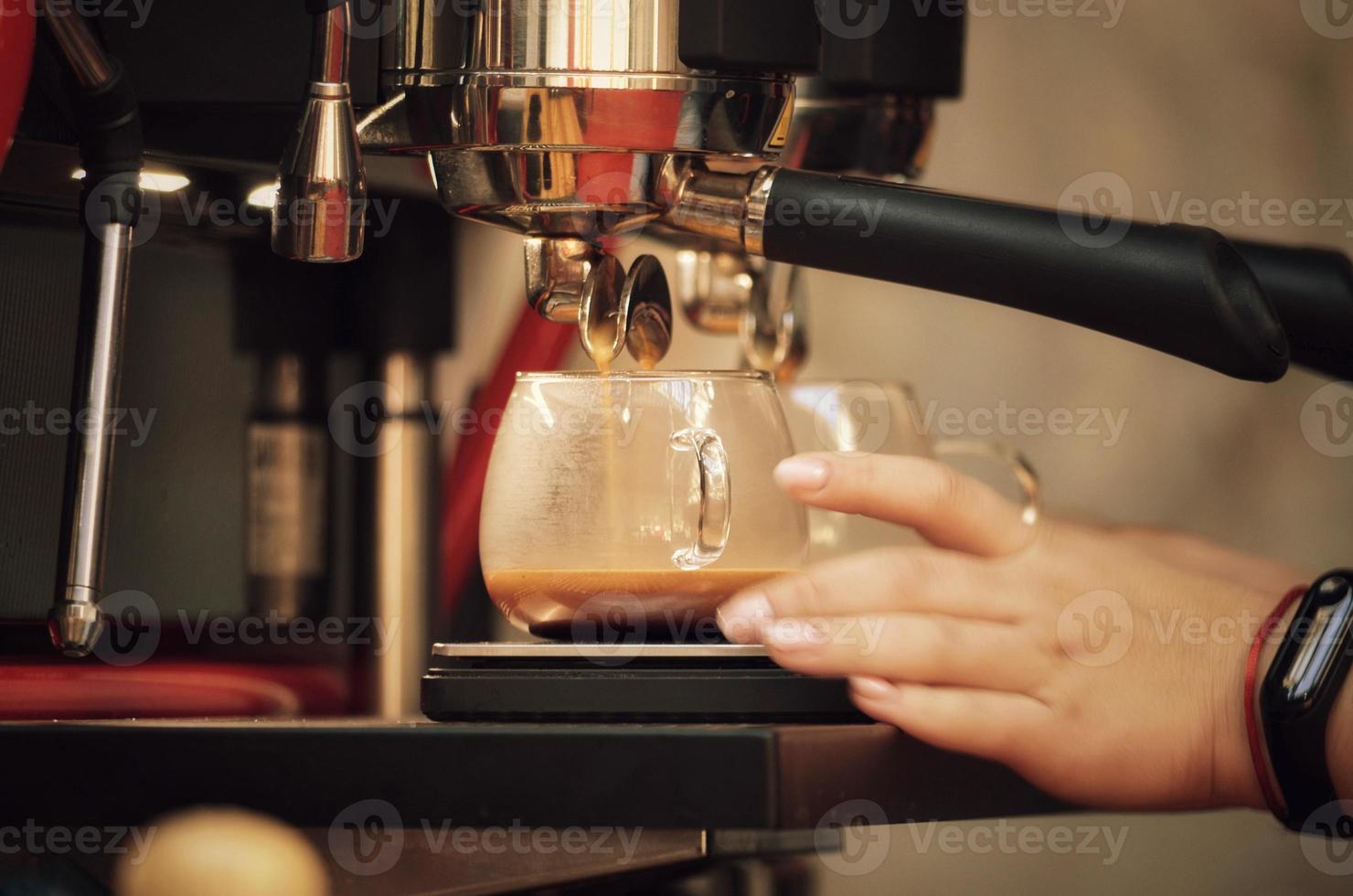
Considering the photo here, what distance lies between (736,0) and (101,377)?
242mm

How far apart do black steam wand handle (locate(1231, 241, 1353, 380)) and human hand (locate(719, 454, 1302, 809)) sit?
→ 11 centimetres

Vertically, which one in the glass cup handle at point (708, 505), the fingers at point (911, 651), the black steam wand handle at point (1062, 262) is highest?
the black steam wand handle at point (1062, 262)

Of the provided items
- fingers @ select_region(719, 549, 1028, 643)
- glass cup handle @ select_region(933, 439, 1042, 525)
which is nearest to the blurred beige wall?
glass cup handle @ select_region(933, 439, 1042, 525)

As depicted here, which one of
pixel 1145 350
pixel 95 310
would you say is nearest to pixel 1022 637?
pixel 95 310

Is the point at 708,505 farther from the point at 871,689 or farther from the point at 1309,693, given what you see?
the point at 1309,693

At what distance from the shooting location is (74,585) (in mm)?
525

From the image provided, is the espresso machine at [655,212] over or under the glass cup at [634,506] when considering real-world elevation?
over

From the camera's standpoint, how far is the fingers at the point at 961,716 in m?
0.48

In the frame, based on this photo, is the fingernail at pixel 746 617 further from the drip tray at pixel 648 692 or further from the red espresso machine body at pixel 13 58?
the red espresso machine body at pixel 13 58

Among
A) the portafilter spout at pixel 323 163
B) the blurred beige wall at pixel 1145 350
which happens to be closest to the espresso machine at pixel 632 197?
the portafilter spout at pixel 323 163

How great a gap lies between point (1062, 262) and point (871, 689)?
15 cm

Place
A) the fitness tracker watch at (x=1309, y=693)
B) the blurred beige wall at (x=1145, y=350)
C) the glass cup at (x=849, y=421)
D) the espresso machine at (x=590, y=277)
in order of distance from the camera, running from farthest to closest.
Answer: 1. the blurred beige wall at (x=1145, y=350)
2. the glass cup at (x=849, y=421)
3. the fitness tracker watch at (x=1309, y=693)
4. the espresso machine at (x=590, y=277)

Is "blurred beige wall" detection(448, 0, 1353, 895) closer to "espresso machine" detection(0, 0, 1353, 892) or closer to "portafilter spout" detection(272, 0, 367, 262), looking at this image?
"espresso machine" detection(0, 0, 1353, 892)

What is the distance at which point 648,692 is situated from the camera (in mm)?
486
